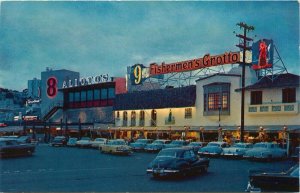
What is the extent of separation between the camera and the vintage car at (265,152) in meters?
28.7

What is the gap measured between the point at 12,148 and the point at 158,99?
916 inches

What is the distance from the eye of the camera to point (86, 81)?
217ft

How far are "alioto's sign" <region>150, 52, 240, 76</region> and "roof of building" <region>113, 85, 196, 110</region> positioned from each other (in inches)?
110

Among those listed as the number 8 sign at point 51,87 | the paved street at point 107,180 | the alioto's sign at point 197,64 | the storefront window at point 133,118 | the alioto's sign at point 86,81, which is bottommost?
the paved street at point 107,180

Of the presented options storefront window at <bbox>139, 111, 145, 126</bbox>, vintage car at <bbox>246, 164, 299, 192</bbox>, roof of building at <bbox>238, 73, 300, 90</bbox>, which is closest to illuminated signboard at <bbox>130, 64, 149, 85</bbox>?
storefront window at <bbox>139, 111, 145, 126</bbox>

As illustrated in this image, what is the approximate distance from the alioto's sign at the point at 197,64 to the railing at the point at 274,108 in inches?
261

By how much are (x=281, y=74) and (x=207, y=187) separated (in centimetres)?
2782

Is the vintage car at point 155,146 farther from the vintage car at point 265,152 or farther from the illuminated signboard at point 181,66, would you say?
the illuminated signboard at point 181,66

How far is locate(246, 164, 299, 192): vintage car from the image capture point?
13305 millimetres

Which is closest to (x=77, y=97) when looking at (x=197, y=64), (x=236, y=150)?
(x=197, y=64)

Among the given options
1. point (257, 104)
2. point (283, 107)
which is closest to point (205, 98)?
point (257, 104)

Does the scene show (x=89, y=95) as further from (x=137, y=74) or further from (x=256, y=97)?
(x=256, y=97)

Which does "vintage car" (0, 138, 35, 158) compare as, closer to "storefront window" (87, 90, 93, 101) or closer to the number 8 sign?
the number 8 sign

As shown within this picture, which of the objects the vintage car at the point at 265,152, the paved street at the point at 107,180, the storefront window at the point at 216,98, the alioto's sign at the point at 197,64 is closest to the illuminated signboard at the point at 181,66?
the alioto's sign at the point at 197,64
